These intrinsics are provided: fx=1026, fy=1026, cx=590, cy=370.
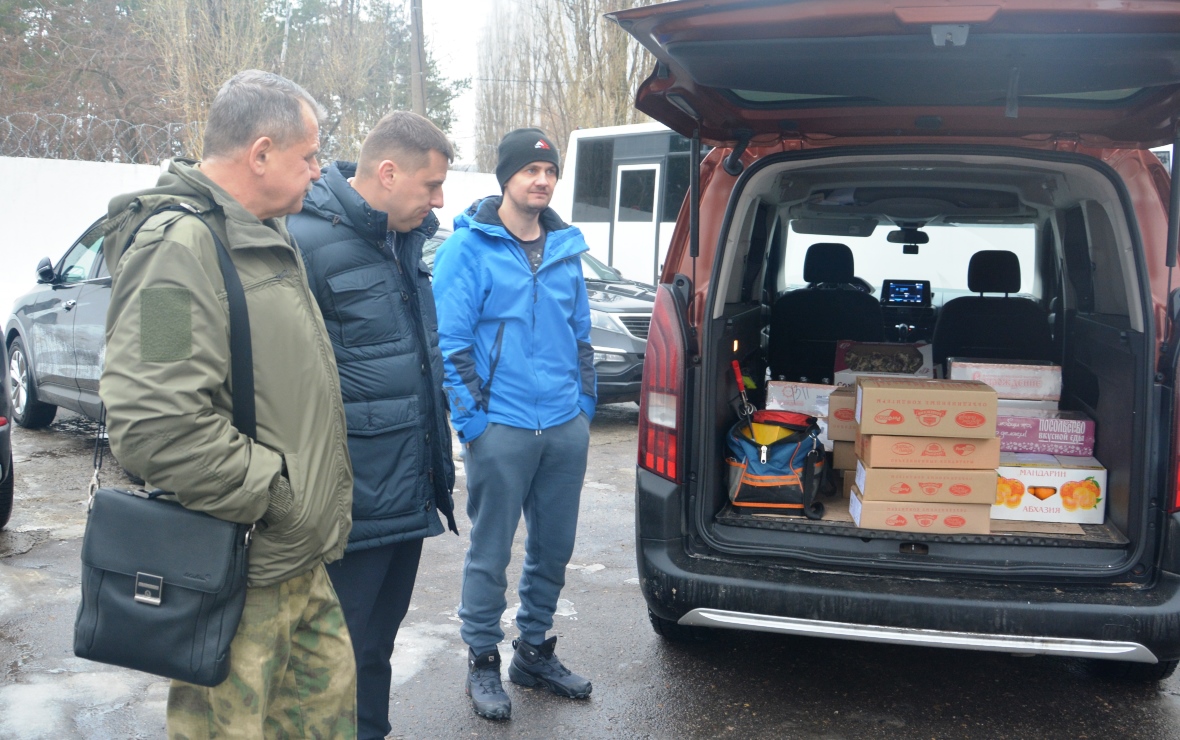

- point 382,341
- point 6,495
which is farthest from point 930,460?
point 6,495

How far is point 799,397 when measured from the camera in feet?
13.6

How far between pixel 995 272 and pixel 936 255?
73 centimetres

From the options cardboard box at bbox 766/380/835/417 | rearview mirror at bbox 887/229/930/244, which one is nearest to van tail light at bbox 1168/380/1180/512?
cardboard box at bbox 766/380/835/417

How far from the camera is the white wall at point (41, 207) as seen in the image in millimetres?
14227

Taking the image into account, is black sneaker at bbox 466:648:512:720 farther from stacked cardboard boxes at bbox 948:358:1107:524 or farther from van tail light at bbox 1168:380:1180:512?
van tail light at bbox 1168:380:1180:512

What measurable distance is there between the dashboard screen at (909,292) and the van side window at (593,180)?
8.26 meters

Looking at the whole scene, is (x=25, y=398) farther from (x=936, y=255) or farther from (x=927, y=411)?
(x=927, y=411)

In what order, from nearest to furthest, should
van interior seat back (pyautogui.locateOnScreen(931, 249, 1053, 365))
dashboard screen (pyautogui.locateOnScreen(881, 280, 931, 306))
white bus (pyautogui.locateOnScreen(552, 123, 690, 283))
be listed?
van interior seat back (pyautogui.locateOnScreen(931, 249, 1053, 365)), dashboard screen (pyautogui.locateOnScreen(881, 280, 931, 306)), white bus (pyautogui.locateOnScreen(552, 123, 690, 283))

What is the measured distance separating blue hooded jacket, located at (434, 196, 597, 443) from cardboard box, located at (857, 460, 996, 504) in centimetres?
102

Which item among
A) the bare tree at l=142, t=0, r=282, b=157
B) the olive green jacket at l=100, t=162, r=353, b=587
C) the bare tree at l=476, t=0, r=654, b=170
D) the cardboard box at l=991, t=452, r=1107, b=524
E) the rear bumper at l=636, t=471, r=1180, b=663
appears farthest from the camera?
the bare tree at l=476, t=0, r=654, b=170

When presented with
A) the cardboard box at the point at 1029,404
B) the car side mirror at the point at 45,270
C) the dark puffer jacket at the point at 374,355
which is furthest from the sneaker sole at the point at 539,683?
the car side mirror at the point at 45,270

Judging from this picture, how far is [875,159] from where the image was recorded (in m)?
3.37

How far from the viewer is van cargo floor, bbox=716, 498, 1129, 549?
322cm

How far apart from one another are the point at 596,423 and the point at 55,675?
528 centimetres
